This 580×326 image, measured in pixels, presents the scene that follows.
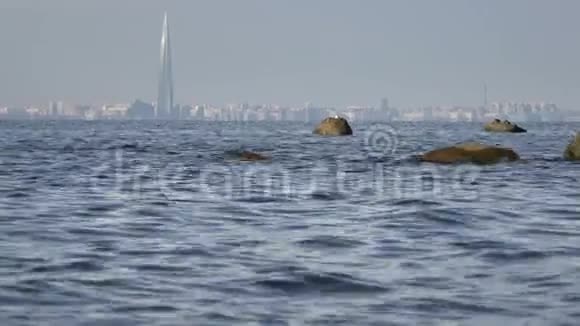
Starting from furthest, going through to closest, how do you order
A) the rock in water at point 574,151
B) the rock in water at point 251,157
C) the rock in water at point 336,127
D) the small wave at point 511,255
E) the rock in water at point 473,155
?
the rock in water at point 336,127 → the rock in water at point 251,157 → the rock in water at point 574,151 → the rock in water at point 473,155 → the small wave at point 511,255

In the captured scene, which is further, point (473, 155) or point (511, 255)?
point (473, 155)

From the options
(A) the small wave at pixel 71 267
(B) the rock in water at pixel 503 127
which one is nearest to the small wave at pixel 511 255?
(A) the small wave at pixel 71 267

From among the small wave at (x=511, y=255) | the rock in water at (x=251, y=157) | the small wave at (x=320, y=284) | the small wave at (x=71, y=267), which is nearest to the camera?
the small wave at (x=320, y=284)

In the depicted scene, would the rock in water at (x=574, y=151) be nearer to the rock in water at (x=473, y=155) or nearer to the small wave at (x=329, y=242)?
the rock in water at (x=473, y=155)

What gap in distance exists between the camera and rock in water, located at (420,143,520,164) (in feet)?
109

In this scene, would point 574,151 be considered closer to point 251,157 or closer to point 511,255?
point 251,157

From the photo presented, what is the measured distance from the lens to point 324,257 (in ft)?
38.9

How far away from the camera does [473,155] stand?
3338 centimetres

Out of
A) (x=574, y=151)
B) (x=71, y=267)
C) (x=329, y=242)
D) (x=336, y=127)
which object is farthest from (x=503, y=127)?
(x=71, y=267)

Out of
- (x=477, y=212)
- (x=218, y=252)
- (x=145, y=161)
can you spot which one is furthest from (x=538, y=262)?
(x=145, y=161)

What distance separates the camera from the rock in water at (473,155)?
33.2 metres

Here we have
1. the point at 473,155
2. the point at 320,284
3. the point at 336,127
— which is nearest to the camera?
the point at 320,284

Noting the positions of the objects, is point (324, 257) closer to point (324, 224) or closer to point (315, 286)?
point (315, 286)

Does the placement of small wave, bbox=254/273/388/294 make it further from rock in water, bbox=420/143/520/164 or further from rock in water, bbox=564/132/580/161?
rock in water, bbox=564/132/580/161
